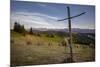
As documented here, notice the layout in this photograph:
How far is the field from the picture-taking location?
2.27 meters

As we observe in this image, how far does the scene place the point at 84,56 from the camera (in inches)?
102

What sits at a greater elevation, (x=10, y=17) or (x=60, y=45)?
(x=10, y=17)

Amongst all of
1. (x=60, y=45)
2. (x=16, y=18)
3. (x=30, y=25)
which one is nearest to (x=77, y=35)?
(x=60, y=45)

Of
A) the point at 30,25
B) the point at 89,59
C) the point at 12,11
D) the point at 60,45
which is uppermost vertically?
the point at 12,11

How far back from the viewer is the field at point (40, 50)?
7.44 ft

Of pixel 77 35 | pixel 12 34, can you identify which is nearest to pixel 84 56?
pixel 77 35

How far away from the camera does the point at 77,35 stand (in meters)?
2.56

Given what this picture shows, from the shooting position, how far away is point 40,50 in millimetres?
2379
